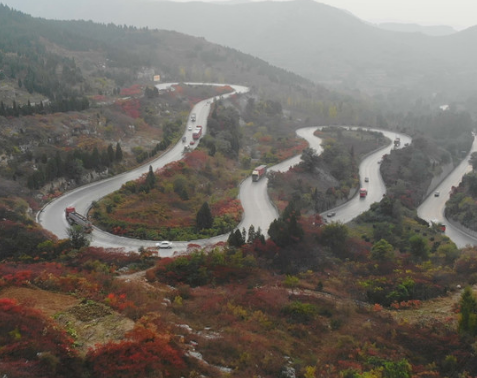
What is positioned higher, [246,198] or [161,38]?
[161,38]

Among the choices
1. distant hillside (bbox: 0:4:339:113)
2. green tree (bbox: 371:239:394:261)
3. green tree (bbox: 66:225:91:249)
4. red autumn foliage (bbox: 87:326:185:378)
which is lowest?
green tree (bbox: 66:225:91:249)

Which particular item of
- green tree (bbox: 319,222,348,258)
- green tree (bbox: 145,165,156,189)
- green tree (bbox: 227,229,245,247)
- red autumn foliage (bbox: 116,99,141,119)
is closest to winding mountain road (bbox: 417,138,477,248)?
green tree (bbox: 319,222,348,258)

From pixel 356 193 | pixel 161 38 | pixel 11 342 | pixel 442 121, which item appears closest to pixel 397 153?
pixel 356 193

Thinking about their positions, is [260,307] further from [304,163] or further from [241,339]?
[304,163]

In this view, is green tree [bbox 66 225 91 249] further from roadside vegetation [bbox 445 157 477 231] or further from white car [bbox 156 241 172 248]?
roadside vegetation [bbox 445 157 477 231]

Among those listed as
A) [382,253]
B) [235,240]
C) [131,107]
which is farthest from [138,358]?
[131,107]

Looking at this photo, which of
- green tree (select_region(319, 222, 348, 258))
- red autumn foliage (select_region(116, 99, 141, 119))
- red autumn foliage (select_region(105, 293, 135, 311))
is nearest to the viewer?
red autumn foliage (select_region(105, 293, 135, 311))

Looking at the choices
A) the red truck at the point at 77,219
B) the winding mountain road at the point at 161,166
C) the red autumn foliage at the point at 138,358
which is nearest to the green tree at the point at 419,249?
the winding mountain road at the point at 161,166

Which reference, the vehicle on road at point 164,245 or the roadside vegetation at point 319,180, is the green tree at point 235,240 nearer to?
the vehicle on road at point 164,245
